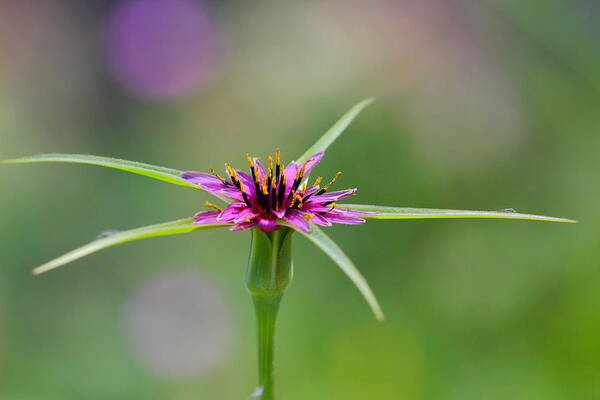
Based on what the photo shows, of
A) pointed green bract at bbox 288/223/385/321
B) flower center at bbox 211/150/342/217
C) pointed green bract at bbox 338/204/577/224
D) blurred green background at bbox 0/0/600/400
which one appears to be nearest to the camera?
pointed green bract at bbox 288/223/385/321

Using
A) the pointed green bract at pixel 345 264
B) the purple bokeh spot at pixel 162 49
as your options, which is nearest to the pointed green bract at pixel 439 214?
the pointed green bract at pixel 345 264

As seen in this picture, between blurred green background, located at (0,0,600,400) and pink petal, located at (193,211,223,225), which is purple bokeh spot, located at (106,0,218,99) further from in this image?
pink petal, located at (193,211,223,225)

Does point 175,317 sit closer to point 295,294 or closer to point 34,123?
point 295,294

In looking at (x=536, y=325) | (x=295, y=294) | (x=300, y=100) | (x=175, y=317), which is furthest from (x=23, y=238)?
(x=536, y=325)

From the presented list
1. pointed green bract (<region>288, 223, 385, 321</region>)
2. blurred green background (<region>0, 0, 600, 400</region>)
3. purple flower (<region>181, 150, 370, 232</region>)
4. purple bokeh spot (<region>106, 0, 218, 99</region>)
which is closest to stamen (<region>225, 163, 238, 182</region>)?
purple flower (<region>181, 150, 370, 232</region>)

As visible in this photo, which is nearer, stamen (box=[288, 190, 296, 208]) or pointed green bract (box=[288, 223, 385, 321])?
pointed green bract (box=[288, 223, 385, 321])
